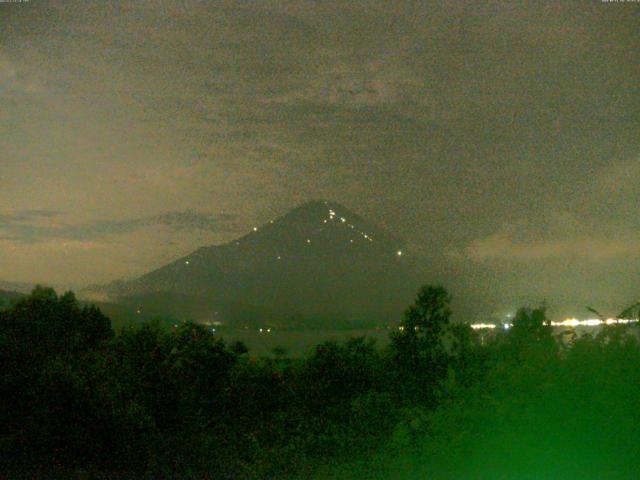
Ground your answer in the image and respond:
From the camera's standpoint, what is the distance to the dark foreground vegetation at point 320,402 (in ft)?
25.1

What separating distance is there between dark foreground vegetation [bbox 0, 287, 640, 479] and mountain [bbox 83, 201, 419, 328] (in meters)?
8.80

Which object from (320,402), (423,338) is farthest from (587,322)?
(320,402)

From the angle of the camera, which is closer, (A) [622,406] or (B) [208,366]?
(A) [622,406]

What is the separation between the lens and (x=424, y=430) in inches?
342

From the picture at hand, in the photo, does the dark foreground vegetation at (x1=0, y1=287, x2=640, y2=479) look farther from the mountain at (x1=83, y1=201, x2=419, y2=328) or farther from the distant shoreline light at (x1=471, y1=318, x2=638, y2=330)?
the mountain at (x1=83, y1=201, x2=419, y2=328)

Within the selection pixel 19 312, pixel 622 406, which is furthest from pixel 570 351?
pixel 19 312

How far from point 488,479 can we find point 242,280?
26.9 m

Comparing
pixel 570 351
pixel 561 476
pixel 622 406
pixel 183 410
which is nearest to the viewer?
pixel 561 476

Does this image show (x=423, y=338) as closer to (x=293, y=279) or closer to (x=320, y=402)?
(x=320, y=402)

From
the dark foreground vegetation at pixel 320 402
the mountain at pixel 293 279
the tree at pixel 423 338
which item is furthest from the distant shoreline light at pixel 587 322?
the mountain at pixel 293 279

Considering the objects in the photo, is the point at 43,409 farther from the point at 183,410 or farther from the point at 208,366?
the point at 208,366

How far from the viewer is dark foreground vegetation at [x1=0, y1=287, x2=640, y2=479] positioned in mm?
7645

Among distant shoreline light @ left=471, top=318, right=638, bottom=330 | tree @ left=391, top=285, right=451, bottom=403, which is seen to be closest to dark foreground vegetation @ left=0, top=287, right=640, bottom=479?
tree @ left=391, top=285, right=451, bottom=403

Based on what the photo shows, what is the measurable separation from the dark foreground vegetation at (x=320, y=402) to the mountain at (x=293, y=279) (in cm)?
880
